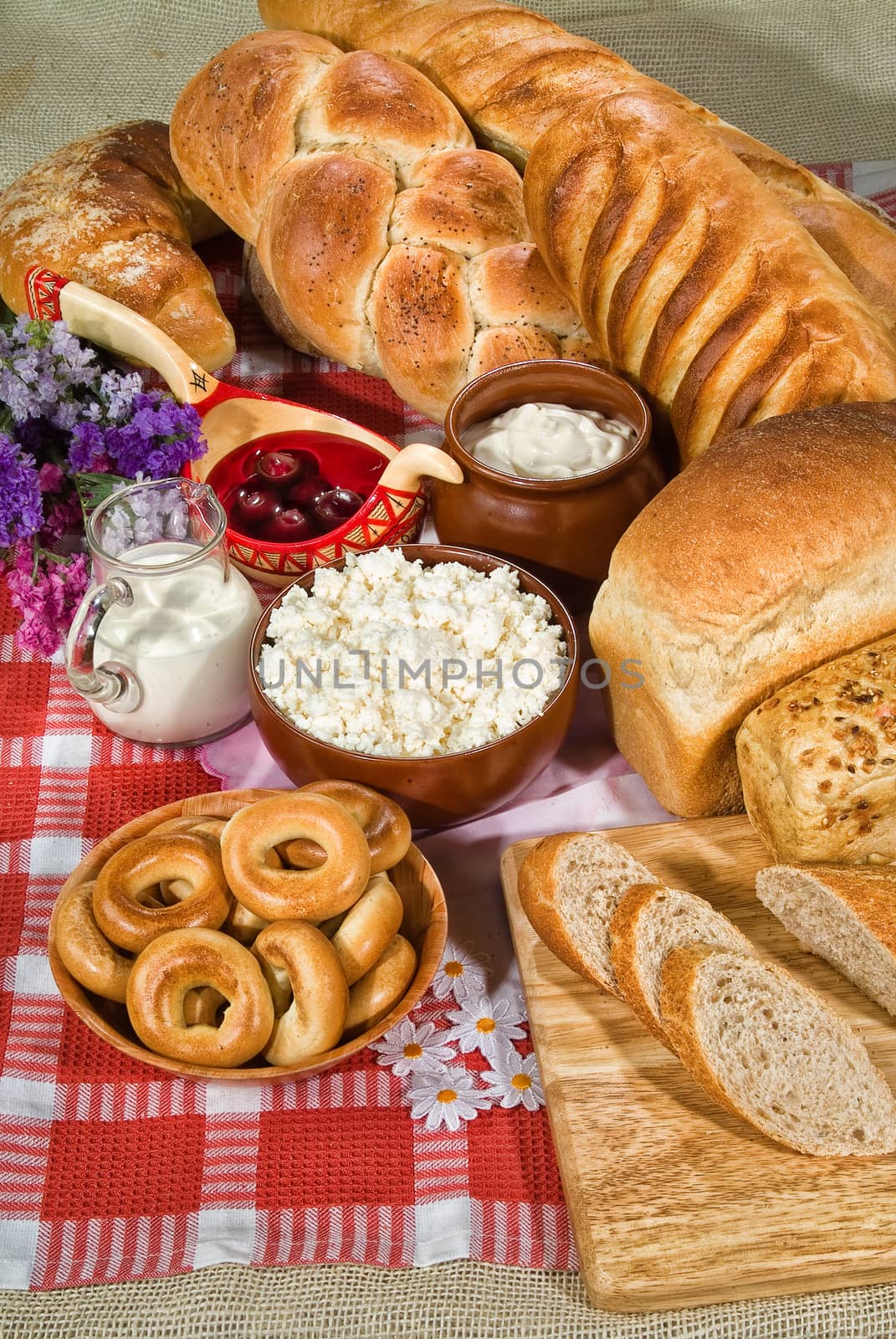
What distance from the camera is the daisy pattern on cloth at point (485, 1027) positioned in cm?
161

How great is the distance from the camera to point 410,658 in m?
1.69

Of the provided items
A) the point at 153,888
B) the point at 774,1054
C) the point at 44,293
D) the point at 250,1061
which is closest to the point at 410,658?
the point at 153,888

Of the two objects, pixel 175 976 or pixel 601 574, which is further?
pixel 601 574

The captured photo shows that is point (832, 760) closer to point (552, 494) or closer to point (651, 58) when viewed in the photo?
point (552, 494)

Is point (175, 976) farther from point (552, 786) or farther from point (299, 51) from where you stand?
point (299, 51)

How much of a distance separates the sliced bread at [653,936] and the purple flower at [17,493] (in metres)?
1.10

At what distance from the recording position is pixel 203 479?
228 cm

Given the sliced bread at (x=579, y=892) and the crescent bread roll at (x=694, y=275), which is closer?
the sliced bread at (x=579, y=892)

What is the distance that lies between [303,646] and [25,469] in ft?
1.90

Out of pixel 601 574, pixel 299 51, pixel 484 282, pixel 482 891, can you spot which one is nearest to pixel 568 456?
pixel 601 574

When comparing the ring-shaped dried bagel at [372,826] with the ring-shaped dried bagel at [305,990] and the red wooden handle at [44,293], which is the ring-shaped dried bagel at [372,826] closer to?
the ring-shaped dried bagel at [305,990]

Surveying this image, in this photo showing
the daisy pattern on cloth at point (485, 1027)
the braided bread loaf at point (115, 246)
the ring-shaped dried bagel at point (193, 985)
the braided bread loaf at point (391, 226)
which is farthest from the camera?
the braided bread loaf at point (115, 246)

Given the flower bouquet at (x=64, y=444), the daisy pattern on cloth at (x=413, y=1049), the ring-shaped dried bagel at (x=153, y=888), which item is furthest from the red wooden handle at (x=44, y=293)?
the daisy pattern on cloth at (x=413, y=1049)

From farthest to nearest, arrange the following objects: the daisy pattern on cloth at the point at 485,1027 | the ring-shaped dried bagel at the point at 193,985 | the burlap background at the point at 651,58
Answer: the burlap background at the point at 651,58, the daisy pattern on cloth at the point at 485,1027, the ring-shaped dried bagel at the point at 193,985
